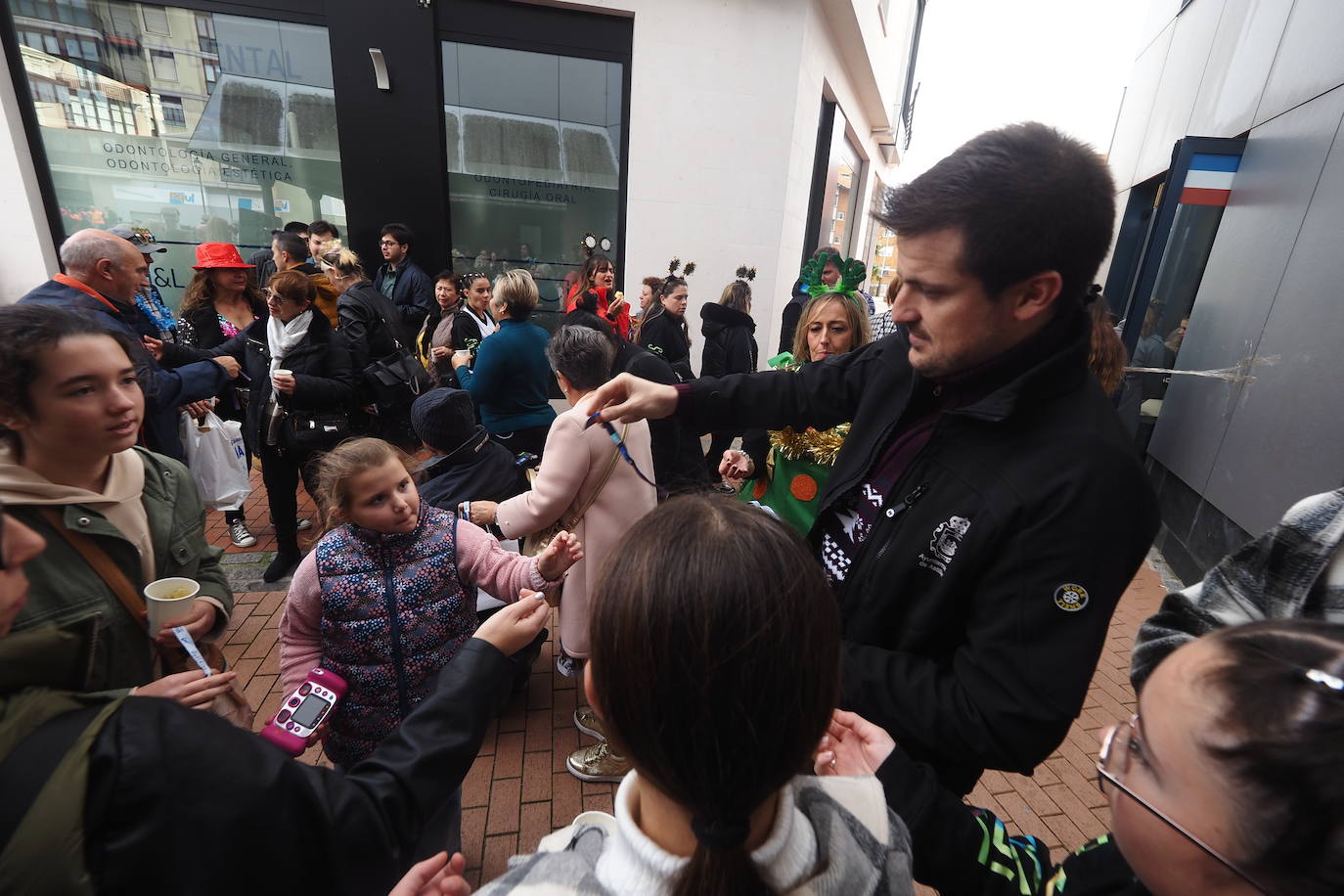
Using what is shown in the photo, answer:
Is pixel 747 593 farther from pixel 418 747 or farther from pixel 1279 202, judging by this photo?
pixel 1279 202

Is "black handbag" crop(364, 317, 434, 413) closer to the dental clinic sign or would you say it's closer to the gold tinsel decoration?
the gold tinsel decoration

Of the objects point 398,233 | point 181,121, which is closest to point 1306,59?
point 398,233

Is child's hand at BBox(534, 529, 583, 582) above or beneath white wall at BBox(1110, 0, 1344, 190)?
beneath

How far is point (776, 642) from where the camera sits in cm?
73

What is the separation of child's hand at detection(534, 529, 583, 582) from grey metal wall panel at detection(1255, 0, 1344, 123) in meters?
5.20

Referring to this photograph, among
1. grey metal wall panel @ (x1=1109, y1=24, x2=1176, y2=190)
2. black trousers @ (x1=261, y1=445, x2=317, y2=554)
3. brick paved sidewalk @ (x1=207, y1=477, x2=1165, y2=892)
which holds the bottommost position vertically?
brick paved sidewalk @ (x1=207, y1=477, x2=1165, y2=892)

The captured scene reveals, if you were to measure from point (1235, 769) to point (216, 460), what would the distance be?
5011 mm

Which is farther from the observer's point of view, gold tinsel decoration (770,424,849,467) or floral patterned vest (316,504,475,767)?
gold tinsel decoration (770,424,849,467)

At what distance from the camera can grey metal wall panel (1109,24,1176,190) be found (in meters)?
8.30

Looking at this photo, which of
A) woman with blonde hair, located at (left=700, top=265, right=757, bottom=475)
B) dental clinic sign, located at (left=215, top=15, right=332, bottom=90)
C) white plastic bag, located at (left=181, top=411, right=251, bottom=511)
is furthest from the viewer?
dental clinic sign, located at (left=215, top=15, right=332, bottom=90)

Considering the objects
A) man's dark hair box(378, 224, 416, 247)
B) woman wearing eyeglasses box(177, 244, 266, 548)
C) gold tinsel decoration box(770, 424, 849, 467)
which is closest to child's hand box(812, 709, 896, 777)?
gold tinsel decoration box(770, 424, 849, 467)

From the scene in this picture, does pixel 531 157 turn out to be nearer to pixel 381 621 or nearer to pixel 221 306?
pixel 221 306

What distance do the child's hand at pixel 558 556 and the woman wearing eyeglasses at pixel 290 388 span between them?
264 centimetres

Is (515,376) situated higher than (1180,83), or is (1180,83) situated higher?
(1180,83)
